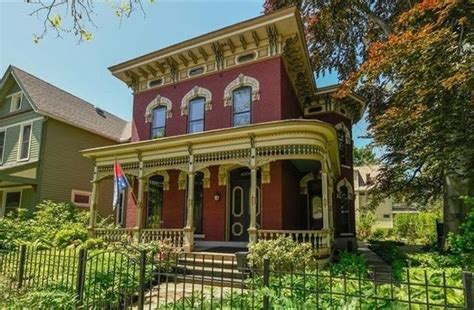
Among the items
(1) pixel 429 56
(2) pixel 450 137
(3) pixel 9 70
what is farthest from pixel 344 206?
(3) pixel 9 70

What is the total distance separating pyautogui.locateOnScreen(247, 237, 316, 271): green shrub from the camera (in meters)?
8.52

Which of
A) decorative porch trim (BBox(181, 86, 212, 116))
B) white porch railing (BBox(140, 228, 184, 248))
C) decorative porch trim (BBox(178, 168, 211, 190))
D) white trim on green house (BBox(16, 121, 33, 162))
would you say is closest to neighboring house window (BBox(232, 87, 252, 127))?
decorative porch trim (BBox(181, 86, 212, 116))

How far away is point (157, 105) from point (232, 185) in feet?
16.4

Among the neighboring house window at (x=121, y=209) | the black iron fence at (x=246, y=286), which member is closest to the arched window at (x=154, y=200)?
the neighboring house window at (x=121, y=209)

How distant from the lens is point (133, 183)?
49.1 feet

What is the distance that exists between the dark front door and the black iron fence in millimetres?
3096

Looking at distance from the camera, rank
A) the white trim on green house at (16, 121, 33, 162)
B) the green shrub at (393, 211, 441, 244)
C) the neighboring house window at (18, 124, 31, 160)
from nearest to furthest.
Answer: the white trim on green house at (16, 121, 33, 162)
the neighboring house window at (18, 124, 31, 160)
the green shrub at (393, 211, 441, 244)

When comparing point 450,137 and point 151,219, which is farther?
point 151,219

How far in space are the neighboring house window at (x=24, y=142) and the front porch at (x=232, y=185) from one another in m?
7.36

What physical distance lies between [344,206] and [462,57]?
9.55m

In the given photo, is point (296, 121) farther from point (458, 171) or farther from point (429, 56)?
point (458, 171)

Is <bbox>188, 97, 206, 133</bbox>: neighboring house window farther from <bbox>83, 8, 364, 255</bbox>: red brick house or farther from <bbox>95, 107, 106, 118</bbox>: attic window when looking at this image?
<bbox>95, 107, 106, 118</bbox>: attic window

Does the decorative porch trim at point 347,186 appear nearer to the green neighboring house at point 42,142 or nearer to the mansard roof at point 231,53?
the mansard roof at point 231,53

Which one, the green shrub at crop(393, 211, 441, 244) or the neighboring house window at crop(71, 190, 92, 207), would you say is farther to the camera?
the green shrub at crop(393, 211, 441, 244)
